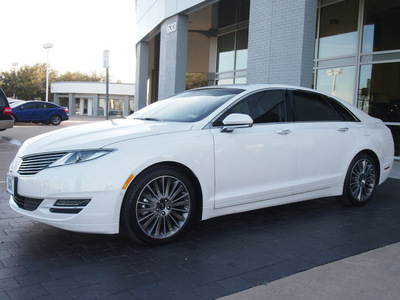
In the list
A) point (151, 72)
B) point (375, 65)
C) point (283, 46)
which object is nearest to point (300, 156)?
point (283, 46)

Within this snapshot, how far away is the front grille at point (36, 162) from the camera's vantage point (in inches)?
142

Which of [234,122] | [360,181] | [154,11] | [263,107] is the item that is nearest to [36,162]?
[234,122]

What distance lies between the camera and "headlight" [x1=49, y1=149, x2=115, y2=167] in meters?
3.54

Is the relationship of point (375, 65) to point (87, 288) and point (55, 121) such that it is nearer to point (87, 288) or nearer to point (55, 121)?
point (87, 288)

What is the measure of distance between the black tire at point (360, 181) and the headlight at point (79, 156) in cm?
340

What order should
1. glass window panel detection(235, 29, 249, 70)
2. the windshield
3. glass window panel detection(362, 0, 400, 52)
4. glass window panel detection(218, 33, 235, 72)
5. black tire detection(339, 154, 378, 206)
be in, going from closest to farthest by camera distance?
the windshield
black tire detection(339, 154, 378, 206)
glass window panel detection(362, 0, 400, 52)
glass window panel detection(235, 29, 249, 70)
glass window panel detection(218, 33, 235, 72)

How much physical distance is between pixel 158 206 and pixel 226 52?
1602cm

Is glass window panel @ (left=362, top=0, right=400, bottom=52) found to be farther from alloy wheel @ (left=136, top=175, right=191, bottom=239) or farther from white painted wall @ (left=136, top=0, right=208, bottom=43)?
alloy wheel @ (left=136, top=175, right=191, bottom=239)

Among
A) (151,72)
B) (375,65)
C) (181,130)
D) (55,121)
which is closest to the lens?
(181,130)

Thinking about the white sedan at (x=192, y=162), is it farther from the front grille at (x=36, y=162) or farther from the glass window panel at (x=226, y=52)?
the glass window panel at (x=226, y=52)

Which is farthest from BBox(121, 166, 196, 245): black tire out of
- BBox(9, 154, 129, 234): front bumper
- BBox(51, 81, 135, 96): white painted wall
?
BBox(51, 81, 135, 96): white painted wall

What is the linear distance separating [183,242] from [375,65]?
9.75 meters

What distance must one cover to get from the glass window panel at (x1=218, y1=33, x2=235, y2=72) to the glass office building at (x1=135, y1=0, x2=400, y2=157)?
5cm

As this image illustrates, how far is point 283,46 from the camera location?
9.62 m
